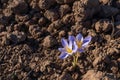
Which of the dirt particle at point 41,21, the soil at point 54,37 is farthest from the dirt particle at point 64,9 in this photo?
the dirt particle at point 41,21

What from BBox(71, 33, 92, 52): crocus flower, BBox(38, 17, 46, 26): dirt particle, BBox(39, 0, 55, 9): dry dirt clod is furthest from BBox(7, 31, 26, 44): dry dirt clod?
BBox(71, 33, 92, 52): crocus flower

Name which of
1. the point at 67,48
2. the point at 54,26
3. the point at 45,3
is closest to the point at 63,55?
the point at 67,48

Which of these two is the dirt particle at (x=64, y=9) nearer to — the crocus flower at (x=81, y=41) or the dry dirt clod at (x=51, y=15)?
the dry dirt clod at (x=51, y=15)

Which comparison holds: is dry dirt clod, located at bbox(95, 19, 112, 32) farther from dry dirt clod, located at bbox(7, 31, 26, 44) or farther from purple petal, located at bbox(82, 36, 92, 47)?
dry dirt clod, located at bbox(7, 31, 26, 44)

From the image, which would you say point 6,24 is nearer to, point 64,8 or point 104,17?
point 64,8

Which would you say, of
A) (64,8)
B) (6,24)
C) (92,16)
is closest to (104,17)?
(92,16)

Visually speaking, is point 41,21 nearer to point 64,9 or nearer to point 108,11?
point 64,9
